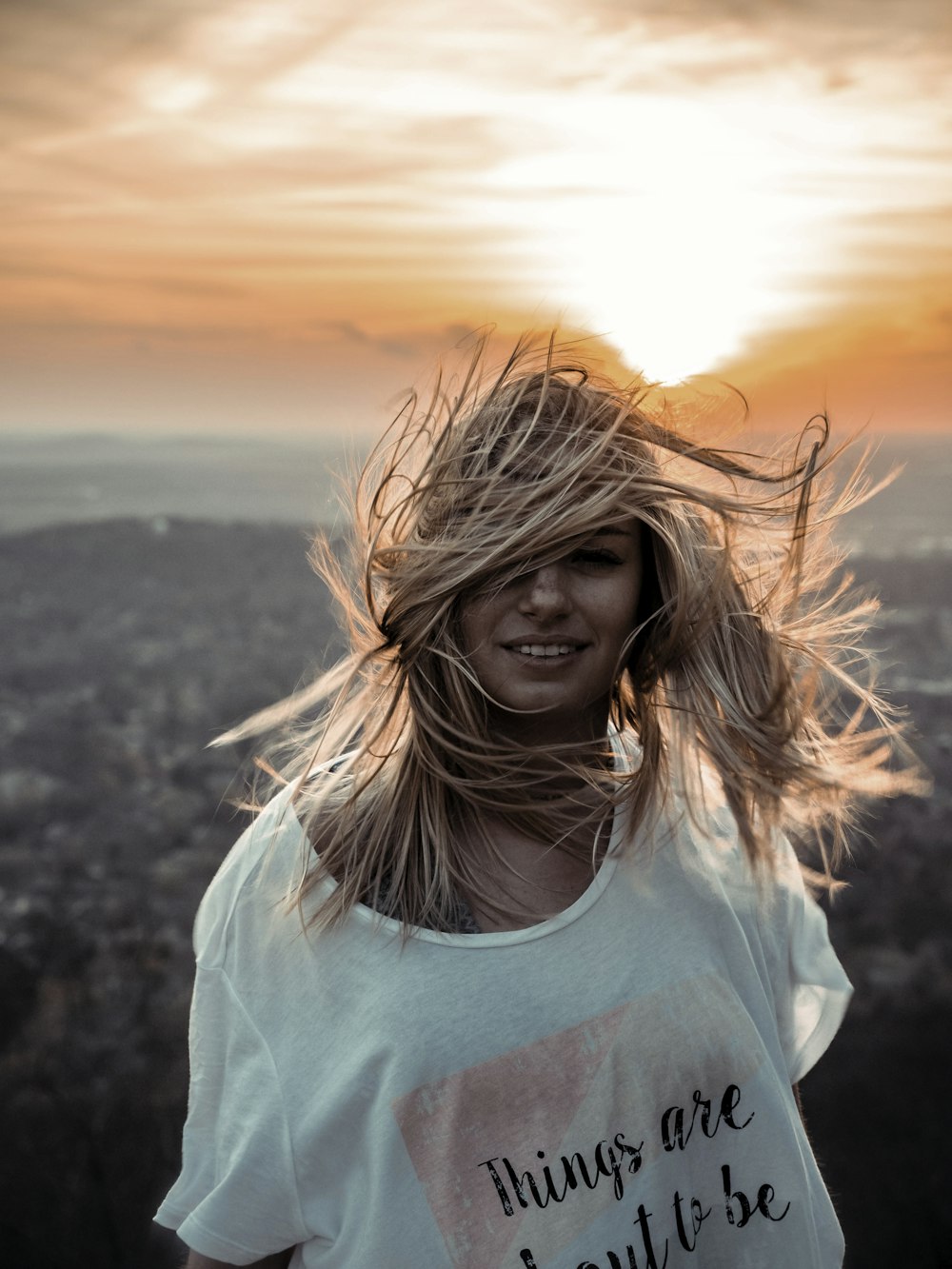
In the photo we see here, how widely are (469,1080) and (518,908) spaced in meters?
0.23

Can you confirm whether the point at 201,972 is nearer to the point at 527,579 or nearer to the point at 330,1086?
the point at 330,1086

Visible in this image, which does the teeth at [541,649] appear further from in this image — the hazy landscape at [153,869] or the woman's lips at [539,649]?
the hazy landscape at [153,869]

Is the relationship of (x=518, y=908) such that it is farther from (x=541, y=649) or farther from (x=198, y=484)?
(x=198, y=484)

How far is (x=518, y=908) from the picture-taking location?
1.47m

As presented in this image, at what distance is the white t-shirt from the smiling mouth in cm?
33

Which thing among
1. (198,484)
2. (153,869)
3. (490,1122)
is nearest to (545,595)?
(490,1122)

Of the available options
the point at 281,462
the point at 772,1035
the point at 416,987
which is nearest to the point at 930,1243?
the point at 772,1035

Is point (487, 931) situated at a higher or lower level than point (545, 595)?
lower

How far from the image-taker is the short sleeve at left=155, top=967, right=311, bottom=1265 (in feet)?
4.54

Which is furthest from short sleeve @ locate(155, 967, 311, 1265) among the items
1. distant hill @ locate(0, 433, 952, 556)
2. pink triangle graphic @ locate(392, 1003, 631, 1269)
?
distant hill @ locate(0, 433, 952, 556)

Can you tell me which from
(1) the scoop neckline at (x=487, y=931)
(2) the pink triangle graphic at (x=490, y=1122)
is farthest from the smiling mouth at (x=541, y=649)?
(2) the pink triangle graphic at (x=490, y=1122)

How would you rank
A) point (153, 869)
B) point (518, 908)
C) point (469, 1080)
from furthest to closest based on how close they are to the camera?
point (153, 869) < point (518, 908) < point (469, 1080)

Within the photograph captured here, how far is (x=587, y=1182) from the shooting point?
4.74 ft

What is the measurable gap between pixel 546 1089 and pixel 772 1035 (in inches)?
15.8
